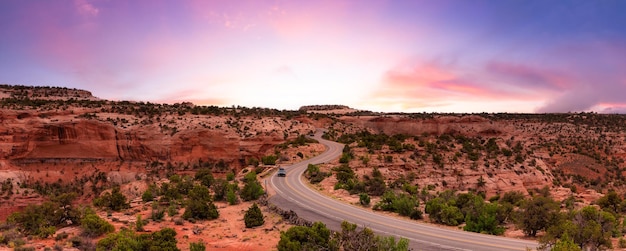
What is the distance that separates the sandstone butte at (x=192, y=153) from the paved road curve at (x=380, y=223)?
3.33 m

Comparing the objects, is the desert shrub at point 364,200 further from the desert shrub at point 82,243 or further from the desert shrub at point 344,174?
the desert shrub at point 82,243

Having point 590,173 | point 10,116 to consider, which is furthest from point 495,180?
point 10,116

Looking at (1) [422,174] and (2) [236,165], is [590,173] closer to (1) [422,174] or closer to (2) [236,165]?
(1) [422,174]

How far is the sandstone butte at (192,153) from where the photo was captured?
41.4 metres

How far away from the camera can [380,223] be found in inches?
872

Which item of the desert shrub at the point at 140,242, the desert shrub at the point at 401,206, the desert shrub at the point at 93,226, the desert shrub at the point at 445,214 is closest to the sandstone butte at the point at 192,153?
the desert shrub at the point at 401,206

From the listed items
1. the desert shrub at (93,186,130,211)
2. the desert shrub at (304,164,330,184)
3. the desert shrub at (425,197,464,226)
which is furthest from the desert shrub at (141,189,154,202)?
the desert shrub at (425,197,464,226)

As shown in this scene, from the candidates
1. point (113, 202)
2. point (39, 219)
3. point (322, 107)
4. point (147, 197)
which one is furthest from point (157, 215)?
point (322, 107)

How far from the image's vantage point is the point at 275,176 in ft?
129

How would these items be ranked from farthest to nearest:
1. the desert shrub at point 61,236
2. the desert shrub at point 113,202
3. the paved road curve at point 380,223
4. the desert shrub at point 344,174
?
the desert shrub at point 344,174 → the desert shrub at point 113,202 → the desert shrub at point 61,236 → the paved road curve at point 380,223

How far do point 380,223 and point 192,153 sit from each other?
1454 inches

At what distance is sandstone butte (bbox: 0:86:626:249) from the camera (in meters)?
41.4

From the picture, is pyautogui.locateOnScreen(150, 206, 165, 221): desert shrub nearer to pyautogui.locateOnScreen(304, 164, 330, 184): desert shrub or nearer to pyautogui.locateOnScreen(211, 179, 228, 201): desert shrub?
pyautogui.locateOnScreen(211, 179, 228, 201): desert shrub

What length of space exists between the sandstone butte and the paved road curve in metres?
3.33
